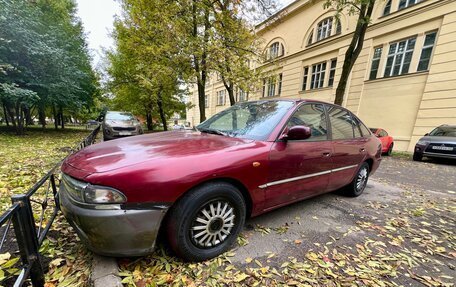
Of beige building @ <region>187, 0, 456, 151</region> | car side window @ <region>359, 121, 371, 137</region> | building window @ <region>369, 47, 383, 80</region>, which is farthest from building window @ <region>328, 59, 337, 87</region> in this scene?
car side window @ <region>359, 121, 371, 137</region>

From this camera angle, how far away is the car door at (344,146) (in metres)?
3.19

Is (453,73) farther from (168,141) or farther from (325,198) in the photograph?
(168,141)

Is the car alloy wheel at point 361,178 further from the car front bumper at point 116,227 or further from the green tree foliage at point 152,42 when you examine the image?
the green tree foliage at point 152,42

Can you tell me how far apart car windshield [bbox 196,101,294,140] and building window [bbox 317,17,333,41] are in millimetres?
16138

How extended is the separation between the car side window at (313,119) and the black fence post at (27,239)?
8.76 ft

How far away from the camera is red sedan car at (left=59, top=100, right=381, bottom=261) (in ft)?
5.36

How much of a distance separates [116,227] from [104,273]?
1.53ft

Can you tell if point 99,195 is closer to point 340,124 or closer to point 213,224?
point 213,224

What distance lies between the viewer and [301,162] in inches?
104

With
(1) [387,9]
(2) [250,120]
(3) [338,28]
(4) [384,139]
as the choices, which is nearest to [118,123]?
(2) [250,120]

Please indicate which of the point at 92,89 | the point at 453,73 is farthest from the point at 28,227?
the point at 453,73

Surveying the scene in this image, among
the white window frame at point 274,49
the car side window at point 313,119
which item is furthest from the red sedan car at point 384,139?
the white window frame at point 274,49

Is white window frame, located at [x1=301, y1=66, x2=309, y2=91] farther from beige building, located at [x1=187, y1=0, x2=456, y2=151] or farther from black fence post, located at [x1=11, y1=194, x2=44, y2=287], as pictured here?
black fence post, located at [x1=11, y1=194, x2=44, y2=287]

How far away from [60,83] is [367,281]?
39.9ft
